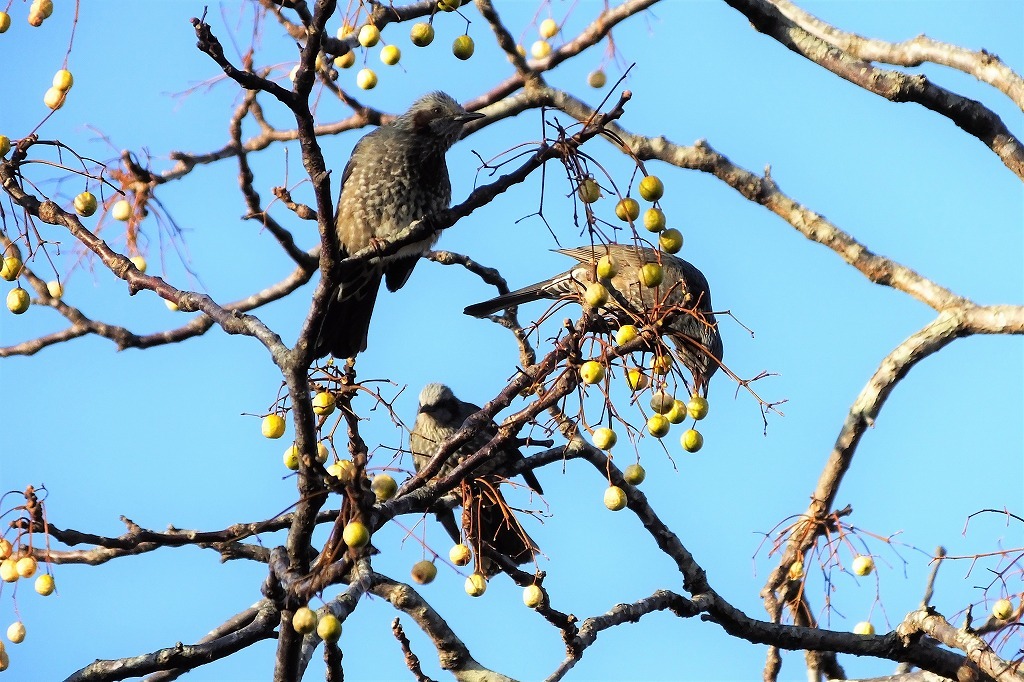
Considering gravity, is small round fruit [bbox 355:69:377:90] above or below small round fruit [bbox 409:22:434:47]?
above

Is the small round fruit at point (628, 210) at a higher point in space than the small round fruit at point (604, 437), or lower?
higher

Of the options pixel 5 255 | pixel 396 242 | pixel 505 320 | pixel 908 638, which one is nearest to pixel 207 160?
pixel 505 320

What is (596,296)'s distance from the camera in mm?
3674

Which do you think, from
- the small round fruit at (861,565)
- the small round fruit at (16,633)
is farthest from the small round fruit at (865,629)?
the small round fruit at (16,633)

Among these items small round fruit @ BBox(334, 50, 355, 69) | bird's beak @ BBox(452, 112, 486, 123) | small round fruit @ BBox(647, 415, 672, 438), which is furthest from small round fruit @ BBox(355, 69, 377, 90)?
small round fruit @ BBox(647, 415, 672, 438)

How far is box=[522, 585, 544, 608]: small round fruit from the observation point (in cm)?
391

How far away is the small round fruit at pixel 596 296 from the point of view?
145 inches

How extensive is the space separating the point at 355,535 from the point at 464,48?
2.19 m

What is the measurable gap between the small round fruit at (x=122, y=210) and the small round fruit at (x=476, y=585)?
2989 millimetres

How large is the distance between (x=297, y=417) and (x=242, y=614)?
1.74 meters

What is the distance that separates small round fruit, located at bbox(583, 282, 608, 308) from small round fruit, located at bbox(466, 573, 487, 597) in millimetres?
955

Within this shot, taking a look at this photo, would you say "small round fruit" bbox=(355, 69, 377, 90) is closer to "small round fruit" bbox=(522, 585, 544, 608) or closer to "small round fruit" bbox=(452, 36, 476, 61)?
"small round fruit" bbox=(452, 36, 476, 61)

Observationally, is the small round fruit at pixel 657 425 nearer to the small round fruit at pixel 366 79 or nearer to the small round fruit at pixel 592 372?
the small round fruit at pixel 592 372

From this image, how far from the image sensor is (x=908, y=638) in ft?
13.8
